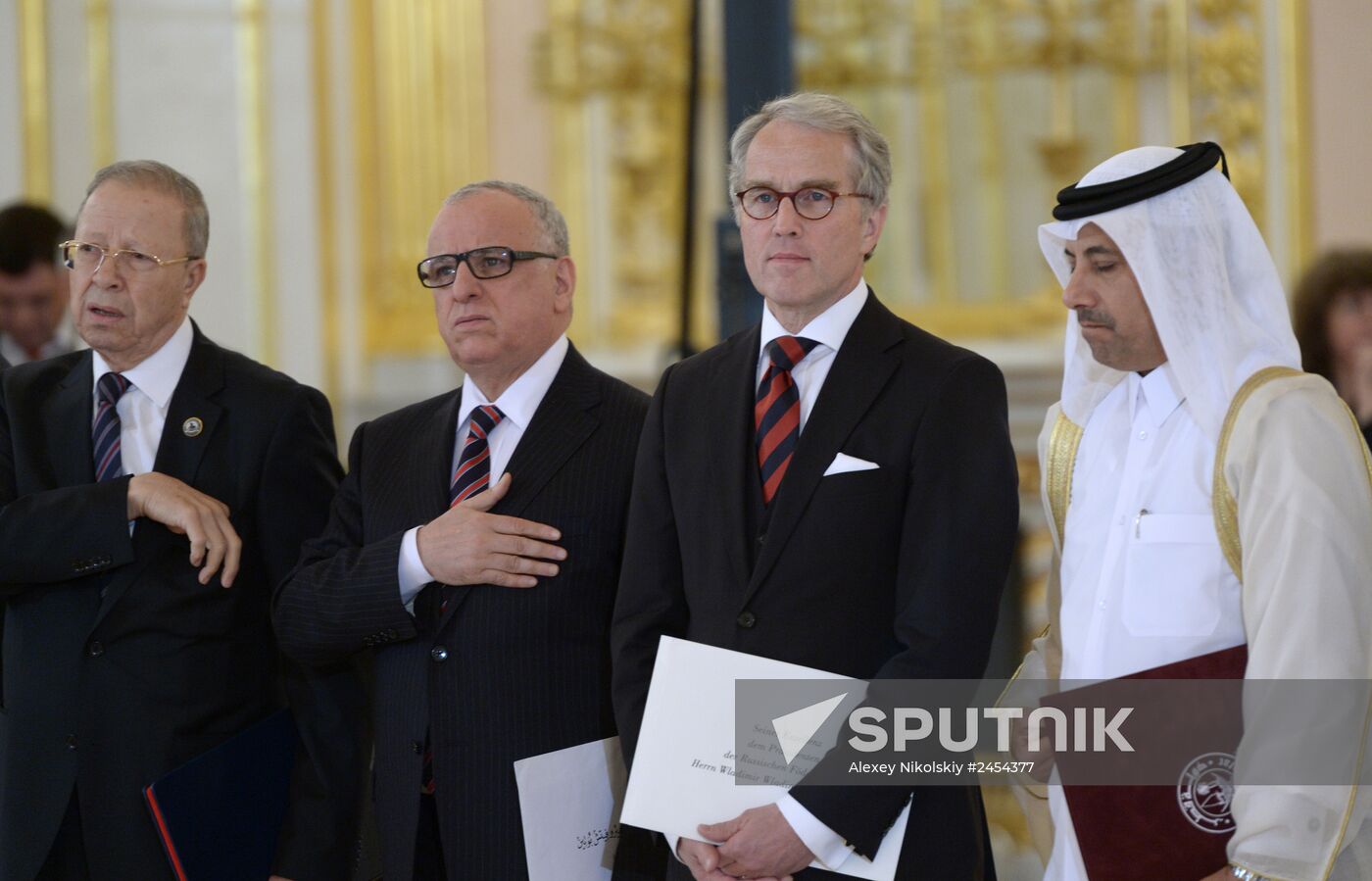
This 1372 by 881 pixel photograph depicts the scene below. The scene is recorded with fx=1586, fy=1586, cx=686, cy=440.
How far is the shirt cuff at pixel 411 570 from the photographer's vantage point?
272 centimetres

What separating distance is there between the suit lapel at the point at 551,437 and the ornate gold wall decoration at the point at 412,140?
12.5ft

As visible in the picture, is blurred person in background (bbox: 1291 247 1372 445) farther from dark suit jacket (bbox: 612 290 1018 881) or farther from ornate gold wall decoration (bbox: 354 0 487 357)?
ornate gold wall decoration (bbox: 354 0 487 357)

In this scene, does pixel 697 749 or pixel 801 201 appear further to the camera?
pixel 801 201

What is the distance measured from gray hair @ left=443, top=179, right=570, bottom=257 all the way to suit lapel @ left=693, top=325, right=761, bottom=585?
48 centimetres

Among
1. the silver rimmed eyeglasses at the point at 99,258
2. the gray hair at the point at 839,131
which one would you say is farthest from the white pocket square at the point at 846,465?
the silver rimmed eyeglasses at the point at 99,258

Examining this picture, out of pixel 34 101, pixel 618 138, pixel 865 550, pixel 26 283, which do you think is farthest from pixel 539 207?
pixel 34 101

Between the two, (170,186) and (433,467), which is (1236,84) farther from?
(170,186)

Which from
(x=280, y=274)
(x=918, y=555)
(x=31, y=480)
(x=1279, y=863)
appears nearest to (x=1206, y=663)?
(x=1279, y=863)

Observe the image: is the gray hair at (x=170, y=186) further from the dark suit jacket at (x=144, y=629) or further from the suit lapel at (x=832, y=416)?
the suit lapel at (x=832, y=416)

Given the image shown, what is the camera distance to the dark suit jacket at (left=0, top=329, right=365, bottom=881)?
2828mm

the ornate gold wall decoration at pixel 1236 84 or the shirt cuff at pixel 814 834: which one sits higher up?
the ornate gold wall decoration at pixel 1236 84

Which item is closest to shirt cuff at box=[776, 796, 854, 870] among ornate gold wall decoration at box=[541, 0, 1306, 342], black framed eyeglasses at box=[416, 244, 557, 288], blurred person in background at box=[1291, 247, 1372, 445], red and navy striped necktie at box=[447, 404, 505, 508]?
red and navy striped necktie at box=[447, 404, 505, 508]

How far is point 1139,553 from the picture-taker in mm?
2309

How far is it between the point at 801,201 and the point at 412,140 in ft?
14.5
